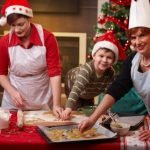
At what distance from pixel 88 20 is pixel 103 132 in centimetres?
318

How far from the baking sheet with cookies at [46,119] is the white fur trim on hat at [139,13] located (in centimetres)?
51

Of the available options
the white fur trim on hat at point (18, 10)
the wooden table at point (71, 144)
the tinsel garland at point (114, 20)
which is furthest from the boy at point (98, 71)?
the tinsel garland at point (114, 20)

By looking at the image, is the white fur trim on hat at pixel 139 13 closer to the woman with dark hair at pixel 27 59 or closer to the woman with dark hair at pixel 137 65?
the woman with dark hair at pixel 137 65

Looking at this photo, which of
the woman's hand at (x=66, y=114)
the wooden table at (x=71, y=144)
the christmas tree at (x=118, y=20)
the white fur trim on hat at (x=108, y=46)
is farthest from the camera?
the christmas tree at (x=118, y=20)

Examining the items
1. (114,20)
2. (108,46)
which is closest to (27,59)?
(108,46)

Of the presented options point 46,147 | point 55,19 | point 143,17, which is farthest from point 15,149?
point 55,19

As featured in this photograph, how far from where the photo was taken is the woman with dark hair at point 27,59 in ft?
6.36

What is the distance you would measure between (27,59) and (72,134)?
2.63ft

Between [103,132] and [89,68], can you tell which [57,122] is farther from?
[89,68]

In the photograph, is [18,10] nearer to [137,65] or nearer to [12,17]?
[12,17]

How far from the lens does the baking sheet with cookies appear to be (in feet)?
4.97

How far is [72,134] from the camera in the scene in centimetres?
131

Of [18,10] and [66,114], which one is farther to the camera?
[18,10]

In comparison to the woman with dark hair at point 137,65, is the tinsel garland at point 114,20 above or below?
above
